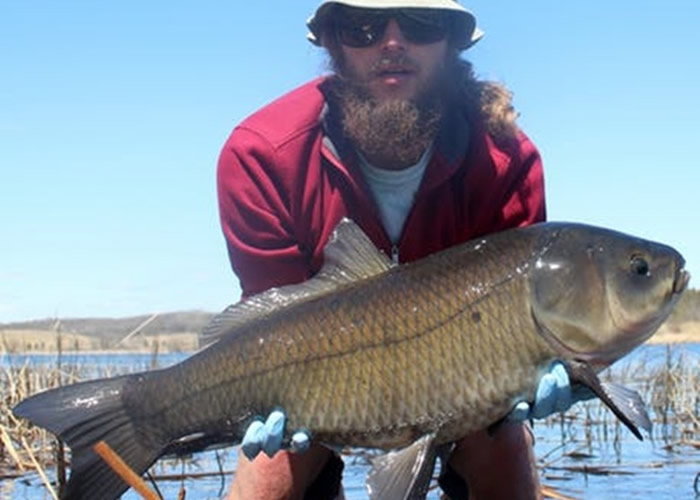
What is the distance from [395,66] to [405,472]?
7.30 ft

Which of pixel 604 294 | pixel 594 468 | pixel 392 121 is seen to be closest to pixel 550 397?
pixel 604 294

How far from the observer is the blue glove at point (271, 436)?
15.6ft

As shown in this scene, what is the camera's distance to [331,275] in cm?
497

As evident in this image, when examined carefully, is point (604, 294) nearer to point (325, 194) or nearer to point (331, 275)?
point (331, 275)

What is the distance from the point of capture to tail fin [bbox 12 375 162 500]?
4.87 meters

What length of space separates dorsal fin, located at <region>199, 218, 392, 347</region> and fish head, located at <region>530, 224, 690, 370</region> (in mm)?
714

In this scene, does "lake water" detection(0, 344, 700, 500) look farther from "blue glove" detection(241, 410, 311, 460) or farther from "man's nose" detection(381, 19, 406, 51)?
"blue glove" detection(241, 410, 311, 460)

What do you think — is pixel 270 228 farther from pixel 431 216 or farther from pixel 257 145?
pixel 431 216

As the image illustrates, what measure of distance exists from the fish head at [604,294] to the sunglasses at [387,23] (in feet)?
5.94

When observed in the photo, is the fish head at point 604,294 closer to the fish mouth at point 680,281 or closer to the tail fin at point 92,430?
the fish mouth at point 680,281

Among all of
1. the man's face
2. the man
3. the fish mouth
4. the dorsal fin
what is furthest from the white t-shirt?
the fish mouth

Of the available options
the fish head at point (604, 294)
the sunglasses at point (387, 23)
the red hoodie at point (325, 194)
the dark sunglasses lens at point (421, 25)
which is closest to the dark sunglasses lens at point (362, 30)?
the sunglasses at point (387, 23)

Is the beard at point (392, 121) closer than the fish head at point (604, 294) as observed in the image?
No

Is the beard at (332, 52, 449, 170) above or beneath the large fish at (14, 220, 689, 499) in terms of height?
above
